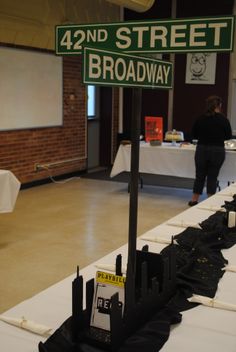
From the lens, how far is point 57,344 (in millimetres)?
1371

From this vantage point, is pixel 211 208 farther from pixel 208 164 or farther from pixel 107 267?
pixel 208 164

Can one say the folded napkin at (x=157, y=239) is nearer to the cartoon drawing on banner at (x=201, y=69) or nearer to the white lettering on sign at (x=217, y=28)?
the white lettering on sign at (x=217, y=28)

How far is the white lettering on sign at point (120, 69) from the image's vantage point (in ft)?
4.45

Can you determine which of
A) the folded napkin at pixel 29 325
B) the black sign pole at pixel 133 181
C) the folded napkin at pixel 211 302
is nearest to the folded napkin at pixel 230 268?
the folded napkin at pixel 211 302

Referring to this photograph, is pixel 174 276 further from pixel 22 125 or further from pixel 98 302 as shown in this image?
pixel 22 125

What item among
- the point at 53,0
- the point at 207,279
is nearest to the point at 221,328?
the point at 207,279

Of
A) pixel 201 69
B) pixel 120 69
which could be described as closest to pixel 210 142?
pixel 201 69

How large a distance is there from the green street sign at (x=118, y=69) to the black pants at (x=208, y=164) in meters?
4.72

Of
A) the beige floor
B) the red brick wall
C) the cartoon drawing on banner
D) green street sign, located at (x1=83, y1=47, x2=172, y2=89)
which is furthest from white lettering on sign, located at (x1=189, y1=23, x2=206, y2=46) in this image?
the cartoon drawing on banner

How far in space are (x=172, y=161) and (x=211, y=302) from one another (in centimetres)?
503

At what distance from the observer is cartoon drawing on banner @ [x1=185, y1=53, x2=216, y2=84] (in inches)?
349

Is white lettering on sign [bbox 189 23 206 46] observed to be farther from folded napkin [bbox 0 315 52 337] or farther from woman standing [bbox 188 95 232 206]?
woman standing [bbox 188 95 232 206]

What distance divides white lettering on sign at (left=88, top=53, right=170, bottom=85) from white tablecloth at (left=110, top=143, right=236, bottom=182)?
4948 mm

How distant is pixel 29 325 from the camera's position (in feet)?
5.04
